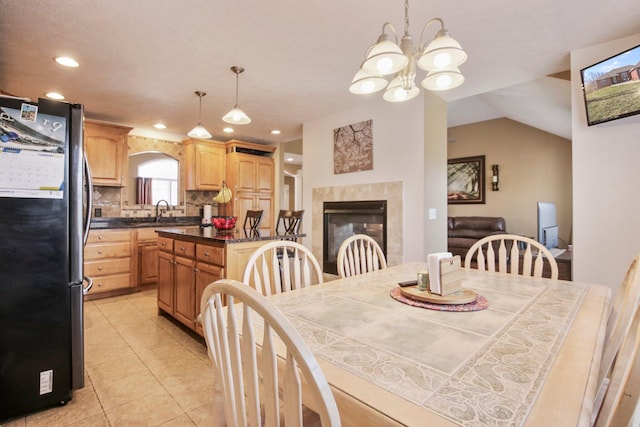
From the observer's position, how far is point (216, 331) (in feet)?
2.40

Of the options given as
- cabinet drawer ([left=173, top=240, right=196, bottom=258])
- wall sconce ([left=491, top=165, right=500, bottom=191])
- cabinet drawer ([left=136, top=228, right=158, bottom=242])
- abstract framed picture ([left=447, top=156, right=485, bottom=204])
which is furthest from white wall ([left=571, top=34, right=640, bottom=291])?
cabinet drawer ([left=136, top=228, right=158, bottom=242])

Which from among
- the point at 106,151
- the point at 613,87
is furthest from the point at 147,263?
the point at 613,87

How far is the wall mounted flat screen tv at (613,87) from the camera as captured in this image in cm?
200

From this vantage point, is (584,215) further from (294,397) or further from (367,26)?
(294,397)

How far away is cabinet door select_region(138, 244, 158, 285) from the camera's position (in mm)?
4172

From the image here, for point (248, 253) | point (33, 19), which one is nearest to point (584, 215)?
point (248, 253)

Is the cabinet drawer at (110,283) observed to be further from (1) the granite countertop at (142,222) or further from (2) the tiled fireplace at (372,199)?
(2) the tiled fireplace at (372,199)

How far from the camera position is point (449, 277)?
4.09 feet

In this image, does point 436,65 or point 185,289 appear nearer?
point 436,65

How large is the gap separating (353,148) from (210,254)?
2.27 m

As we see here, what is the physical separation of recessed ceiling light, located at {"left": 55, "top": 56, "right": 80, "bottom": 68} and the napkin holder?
3267 millimetres

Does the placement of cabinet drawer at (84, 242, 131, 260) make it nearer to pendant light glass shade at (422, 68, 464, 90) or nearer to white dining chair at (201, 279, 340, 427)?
white dining chair at (201, 279, 340, 427)

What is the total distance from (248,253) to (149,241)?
251 centimetres

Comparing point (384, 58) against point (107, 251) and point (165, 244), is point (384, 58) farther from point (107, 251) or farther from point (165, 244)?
point (107, 251)
